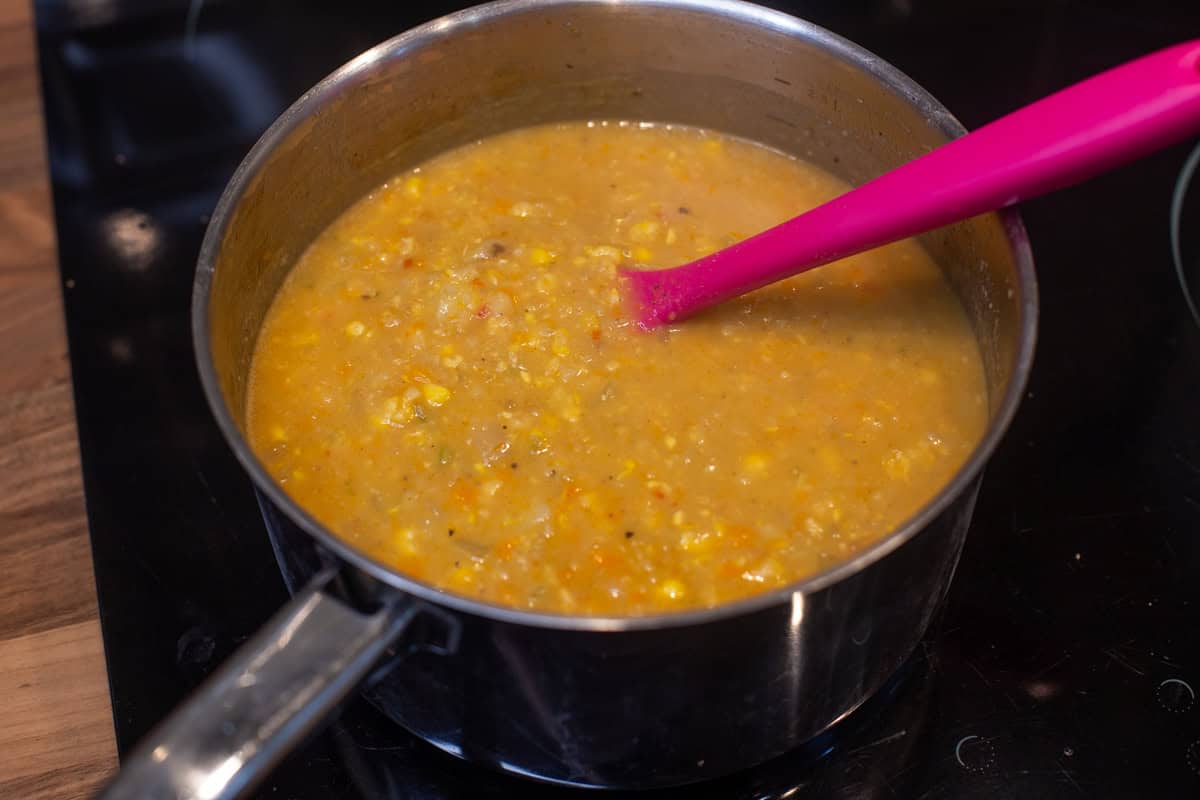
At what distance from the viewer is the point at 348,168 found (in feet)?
5.63

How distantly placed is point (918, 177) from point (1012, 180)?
4.1 inches

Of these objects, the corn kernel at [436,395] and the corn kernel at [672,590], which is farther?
the corn kernel at [436,395]

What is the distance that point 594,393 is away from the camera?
1507mm

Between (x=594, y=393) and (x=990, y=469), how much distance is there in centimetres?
52

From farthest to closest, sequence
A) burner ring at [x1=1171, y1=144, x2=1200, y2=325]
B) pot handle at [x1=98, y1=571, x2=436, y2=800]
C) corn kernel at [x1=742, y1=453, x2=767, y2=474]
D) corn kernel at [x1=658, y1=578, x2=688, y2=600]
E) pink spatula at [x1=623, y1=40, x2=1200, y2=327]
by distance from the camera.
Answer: burner ring at [x1=1171, y1=144, x2=1200, y2=325] < corn kernel at [x1=742, y1=453, x2=767, y2=474] < corn kernel at [x1=658, y1=578, x2=688, y2=600] < pink spatula at [x1=623, y1=40, x2=1200, y2=327] < pot handle at [x1=98, y1=571, x2=436, y2=800]

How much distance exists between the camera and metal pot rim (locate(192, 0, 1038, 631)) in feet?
3.33

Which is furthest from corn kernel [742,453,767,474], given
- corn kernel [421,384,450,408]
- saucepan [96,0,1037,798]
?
corn kernel [421,384,450,408]

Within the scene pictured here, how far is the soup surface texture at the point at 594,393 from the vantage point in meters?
1.37

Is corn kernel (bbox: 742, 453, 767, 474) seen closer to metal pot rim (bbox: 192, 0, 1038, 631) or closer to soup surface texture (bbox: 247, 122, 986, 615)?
soup surface texture (bbox: 247, 122, 986, 615)

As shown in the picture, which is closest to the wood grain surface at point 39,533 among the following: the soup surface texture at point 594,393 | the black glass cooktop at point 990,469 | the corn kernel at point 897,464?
the black glass cooktop at point 990,469

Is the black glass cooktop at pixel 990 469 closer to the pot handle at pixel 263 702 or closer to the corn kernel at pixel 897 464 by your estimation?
the corn kernel at pixel 897 464

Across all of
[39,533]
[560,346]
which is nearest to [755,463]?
[560,346]

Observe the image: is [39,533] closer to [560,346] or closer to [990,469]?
[560,346]

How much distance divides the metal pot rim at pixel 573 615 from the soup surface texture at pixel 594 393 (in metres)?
0.25
